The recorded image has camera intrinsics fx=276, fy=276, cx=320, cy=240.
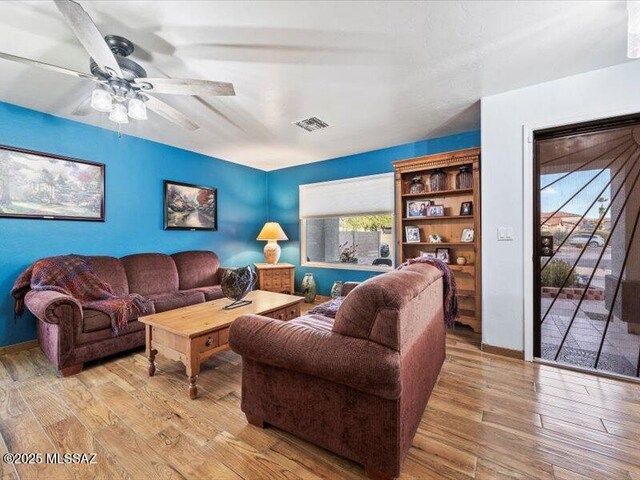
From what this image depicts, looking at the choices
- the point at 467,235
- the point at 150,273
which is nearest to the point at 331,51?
the point at 467,235

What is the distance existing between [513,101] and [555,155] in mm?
610

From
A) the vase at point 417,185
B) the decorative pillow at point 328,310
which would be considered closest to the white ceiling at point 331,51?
the vase at point 417,185

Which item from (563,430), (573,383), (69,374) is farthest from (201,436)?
(573,383)

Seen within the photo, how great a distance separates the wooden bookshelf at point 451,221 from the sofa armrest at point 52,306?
3360 mm

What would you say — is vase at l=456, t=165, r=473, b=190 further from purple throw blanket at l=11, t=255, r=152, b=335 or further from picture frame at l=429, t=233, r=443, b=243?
purple throw blanket at l=11, t=255, r=152, b=335

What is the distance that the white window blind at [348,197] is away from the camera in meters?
4.02

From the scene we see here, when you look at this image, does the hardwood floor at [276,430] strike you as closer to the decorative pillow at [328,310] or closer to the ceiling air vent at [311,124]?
the decorative pillow at [328,310]

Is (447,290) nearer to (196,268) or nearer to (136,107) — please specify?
(136,107)

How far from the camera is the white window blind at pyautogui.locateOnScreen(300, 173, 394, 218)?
4016mm

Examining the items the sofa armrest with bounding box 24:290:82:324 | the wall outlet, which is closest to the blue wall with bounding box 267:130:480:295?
the wall outlet

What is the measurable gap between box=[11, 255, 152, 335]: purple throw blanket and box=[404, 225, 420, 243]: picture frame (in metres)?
3.09

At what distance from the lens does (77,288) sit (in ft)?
8.56

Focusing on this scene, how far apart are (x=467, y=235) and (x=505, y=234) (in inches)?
29.6

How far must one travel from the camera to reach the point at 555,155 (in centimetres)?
244
